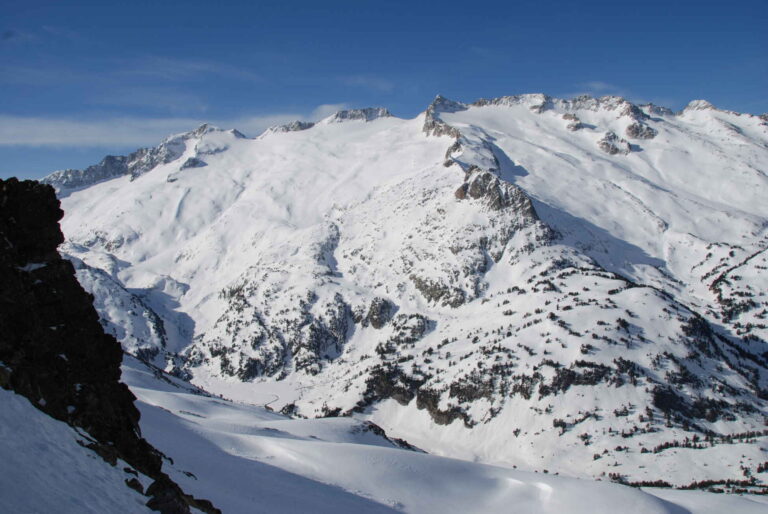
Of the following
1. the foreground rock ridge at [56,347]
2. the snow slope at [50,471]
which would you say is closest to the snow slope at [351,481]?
the foreground rock ridge at [56,347]

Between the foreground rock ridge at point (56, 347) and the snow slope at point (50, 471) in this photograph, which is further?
the foreground rock ridge at point (56, 347)

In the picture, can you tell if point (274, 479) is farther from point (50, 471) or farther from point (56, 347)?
point (50, 471)

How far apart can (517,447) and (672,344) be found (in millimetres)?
70184

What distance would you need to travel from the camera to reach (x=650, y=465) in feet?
500

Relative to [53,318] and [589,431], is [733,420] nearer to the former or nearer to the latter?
[589,431]

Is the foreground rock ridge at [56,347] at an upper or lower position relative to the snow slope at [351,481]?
upper

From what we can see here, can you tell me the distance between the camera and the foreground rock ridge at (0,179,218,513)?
27.8 m

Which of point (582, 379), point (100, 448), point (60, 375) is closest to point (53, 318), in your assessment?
point (60, 375)

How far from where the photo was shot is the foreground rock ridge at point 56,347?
91.0 ft

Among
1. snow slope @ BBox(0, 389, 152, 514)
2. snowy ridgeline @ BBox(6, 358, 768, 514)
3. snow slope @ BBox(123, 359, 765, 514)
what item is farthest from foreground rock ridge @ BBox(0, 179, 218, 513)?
snow slope @ BBox(123, 359, 765, 514)

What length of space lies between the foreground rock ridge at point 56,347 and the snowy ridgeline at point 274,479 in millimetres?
2288

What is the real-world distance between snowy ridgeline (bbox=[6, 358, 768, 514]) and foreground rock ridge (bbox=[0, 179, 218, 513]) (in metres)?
2.29

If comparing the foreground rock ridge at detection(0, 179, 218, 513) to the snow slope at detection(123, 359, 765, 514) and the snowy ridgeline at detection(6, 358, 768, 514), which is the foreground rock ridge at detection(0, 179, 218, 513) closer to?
the snowy ridgeline at detection(6, 358, 768, 514)

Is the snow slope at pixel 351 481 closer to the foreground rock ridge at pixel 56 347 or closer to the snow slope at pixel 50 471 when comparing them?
the foreground rock ridge at pixel 56 347
